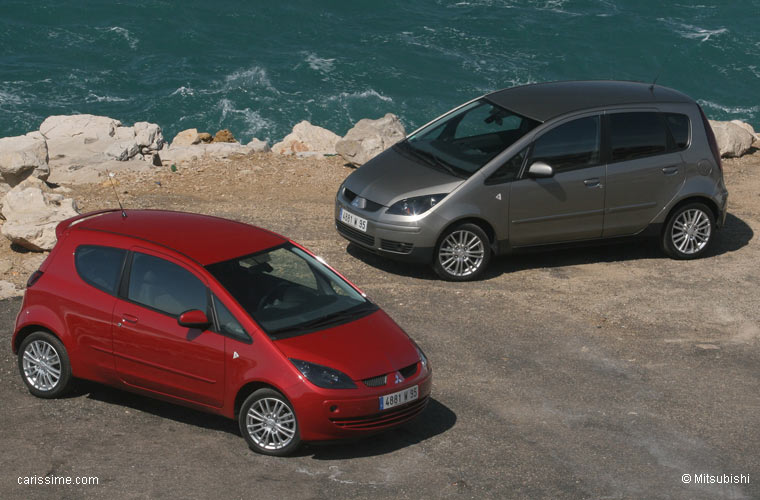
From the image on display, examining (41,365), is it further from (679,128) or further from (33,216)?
(679,128)

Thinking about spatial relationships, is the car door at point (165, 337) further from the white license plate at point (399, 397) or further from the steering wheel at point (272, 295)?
the white license plate at point (399, 397)

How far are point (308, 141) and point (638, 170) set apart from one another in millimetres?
9529

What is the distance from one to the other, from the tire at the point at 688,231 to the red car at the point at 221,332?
5.72 meters

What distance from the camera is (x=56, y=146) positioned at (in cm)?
1980

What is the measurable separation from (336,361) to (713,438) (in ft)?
11.2

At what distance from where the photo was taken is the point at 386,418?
7.34 meters

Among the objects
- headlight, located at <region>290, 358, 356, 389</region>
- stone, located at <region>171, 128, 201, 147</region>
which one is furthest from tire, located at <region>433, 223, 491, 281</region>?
stone, located at <region>171, 128, 201, 147</region>

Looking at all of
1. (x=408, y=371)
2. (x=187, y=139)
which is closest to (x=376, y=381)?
(x=408, y=371)

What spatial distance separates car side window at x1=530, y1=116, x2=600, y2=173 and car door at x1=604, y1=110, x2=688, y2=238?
23cm

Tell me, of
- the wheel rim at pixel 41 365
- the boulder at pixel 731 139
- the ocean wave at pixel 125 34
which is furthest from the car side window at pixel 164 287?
the ocean wave at pixel 125 34

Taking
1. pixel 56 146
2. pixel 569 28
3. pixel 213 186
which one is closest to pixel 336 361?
pixel 213 186

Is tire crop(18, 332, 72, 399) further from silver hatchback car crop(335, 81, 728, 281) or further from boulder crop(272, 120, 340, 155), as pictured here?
boulder crop(272, 120, 340, 155)

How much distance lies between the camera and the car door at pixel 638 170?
11750 mm

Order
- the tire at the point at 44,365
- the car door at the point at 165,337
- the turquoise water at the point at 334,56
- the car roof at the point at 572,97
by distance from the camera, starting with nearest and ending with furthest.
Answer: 1. the car door at the point at 165,337
2. the tire at the point at 44,365
3. the car roof at the point at 572,97
4. the turquoise water at the point at 334,56
